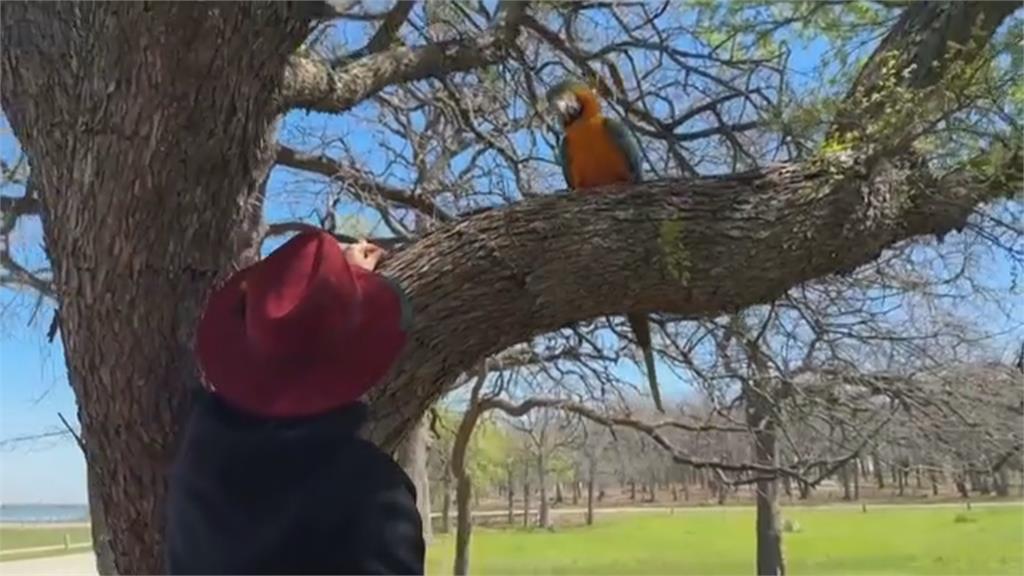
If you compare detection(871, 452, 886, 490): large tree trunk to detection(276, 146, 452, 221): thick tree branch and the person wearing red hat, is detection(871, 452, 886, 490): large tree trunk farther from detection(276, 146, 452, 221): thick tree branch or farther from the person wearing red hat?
the person wearing red hat

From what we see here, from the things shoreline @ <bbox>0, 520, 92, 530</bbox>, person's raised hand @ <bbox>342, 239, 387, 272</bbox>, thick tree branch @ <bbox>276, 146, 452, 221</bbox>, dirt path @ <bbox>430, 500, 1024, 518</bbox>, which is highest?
thick tree branch @ <bbox>276, 146, 452, 221</bbox>

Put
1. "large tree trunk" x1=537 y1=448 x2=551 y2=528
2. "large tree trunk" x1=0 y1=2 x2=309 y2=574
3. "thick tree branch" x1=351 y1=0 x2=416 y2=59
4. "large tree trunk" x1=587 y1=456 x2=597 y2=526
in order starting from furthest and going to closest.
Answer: "large tree trunk" x1=537 y1=448 x2=551 y2=528 < "large tree trunk" x1=587 y1=456 x2=597 y2=526 < "thick tree branch" x1=351 y1=0 x2=416 y2=59 < "large tree trunk" x1=0 y1=2 x2=309 y2=574

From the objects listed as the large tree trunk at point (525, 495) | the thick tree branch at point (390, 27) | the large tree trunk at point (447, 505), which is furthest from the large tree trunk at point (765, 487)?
the thick tree branch at point (390, 27)

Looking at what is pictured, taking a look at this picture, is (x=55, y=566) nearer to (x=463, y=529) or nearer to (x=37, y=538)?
(x=37, y=538)

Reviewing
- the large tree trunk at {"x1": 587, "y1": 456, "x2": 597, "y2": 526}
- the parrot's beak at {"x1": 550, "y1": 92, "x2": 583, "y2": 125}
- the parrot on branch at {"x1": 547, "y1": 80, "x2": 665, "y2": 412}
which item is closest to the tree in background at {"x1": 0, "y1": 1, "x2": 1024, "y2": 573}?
the parrot on branch at {"x1": 547, "y1": 80, "x2": 665, "y2": 412}

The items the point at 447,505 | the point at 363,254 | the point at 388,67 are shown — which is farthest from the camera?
the point at 447,505

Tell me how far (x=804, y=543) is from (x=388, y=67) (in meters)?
2.17

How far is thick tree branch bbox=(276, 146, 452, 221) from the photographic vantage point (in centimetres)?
314

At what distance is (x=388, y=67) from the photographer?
242 cm

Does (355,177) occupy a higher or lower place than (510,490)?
higher

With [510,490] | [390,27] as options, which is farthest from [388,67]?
[510,490]

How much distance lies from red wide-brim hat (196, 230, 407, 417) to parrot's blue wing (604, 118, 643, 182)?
1.12 m

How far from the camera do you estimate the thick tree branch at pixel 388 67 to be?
1.98m

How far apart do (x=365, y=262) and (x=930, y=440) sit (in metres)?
2.58
